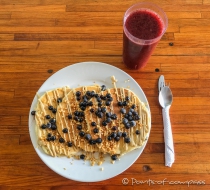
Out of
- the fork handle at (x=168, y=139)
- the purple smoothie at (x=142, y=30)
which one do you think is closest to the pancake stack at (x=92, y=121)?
the fork handle at (x=168, y=139)

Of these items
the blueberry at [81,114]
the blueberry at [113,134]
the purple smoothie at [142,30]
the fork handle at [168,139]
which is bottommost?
the fork handle at [168,139]

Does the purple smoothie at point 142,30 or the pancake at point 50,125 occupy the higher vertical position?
the purple smoothie at point 142,30

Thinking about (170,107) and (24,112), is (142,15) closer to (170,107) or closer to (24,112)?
(170,107)

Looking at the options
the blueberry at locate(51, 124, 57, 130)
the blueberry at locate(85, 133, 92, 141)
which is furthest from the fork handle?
the blueberry at locate(51, 124, 57, 130)

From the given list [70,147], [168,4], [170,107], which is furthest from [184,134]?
[168,4]

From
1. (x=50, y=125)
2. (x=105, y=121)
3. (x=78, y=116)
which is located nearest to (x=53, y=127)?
(x=50, y=125)

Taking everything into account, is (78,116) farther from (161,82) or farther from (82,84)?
(161,82)

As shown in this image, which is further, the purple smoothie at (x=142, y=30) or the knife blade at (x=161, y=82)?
the knife blade at (x=161, y=82)

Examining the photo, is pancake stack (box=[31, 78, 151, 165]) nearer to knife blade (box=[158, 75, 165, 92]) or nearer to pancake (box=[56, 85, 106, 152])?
pancake (box=[56, 85, 106, 152])

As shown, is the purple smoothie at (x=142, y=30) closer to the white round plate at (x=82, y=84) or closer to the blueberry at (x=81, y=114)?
the white round plate at (x=82, y=84)
